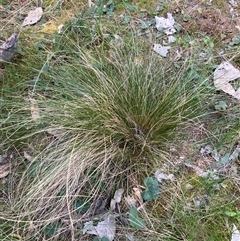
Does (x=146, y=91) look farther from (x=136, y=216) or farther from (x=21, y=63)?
(x=21, y=63)

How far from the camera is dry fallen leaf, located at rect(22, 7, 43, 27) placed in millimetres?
2711

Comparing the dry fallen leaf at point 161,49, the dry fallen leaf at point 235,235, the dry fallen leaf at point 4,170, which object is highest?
the dry fallen leaf at point 161,49

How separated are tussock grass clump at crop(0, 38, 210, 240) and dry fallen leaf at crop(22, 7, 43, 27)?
0.61 meters

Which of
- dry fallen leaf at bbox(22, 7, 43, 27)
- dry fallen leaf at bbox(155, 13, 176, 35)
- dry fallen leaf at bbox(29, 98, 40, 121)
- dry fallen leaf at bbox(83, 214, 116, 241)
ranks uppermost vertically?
dry fallen leaf at bbox(155, 13, 176, 35)

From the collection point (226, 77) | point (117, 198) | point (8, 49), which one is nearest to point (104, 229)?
point (117, 198)

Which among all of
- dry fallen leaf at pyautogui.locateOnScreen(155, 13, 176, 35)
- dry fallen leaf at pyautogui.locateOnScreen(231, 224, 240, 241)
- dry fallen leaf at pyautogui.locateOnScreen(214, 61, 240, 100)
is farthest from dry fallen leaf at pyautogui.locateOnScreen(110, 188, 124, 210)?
dry fallen leaf at pyautogui.locateOnScreen(155, 13, 176, 35)

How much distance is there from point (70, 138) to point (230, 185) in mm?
739

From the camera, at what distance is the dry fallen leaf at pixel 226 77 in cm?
224

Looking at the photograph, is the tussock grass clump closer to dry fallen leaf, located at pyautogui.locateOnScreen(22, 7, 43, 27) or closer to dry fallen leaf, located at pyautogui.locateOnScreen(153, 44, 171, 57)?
dry fallen leaf, located at pyautogui.locateOnScreen(153, 44, 171, 57)

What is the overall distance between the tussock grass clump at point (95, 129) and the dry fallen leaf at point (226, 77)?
11cm

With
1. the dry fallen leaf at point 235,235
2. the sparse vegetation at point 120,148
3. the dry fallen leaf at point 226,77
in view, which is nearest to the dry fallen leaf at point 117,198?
the sparse vegetation at point 120,148

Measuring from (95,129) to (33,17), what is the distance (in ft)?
3.37

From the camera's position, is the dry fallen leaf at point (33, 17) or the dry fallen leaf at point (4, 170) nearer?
the dry fallen leaf at point (4, 170)

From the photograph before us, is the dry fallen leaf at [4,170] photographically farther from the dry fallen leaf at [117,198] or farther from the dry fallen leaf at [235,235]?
the dry fallen leaf at [235,235]
